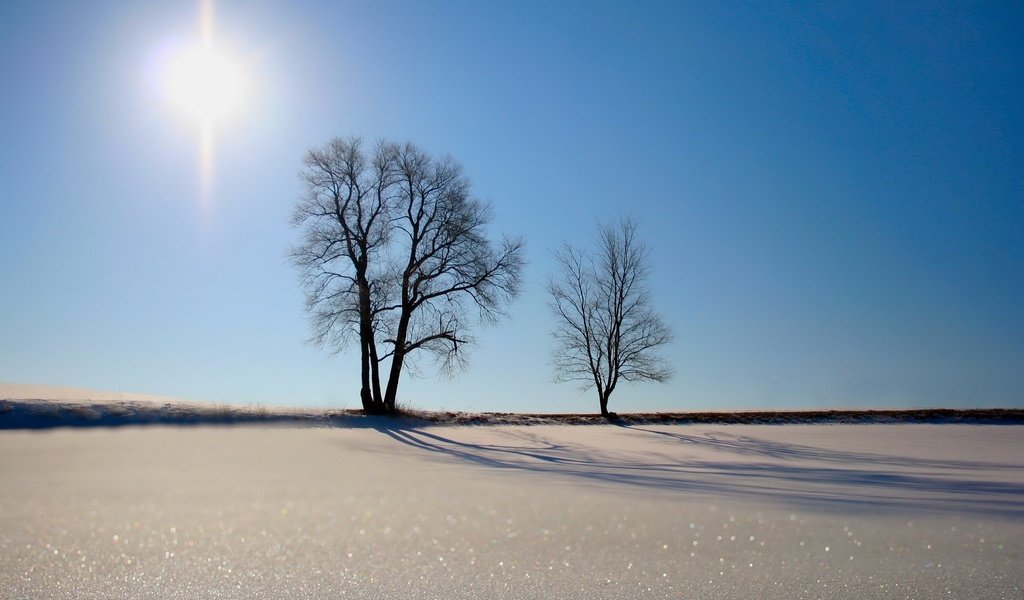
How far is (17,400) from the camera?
40.5ft

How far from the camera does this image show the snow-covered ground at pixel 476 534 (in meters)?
2.05

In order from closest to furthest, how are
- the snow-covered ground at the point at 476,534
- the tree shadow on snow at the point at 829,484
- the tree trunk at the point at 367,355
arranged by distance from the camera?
the snow-covered ground at the point at 476,534, the tree shadow on snow at the point at 829,484, the tree trunk at the point at 367,355

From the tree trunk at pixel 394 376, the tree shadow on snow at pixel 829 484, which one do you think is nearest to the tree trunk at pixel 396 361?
the tree trunk at pixel 394 376

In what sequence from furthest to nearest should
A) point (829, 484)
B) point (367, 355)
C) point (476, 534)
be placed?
1. point (367, 355)
2. point (829, 484)
3. point (476, 534)

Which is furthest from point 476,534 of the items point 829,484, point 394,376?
point 394,376

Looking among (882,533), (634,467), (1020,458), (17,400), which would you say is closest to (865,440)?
(1020,458)

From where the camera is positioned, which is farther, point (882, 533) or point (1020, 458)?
point (1020, 458)

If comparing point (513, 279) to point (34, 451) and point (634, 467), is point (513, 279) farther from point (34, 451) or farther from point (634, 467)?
point (34, 451)

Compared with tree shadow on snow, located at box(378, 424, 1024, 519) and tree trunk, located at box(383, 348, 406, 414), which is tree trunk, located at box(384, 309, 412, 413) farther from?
tree shadow on snow, located at box(378, 424, 1024, 519)

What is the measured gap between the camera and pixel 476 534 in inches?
105

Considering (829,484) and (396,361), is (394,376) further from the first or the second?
(829,484)

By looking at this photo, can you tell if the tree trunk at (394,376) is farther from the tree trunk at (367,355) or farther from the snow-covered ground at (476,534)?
the snow-covered ground at (476,534)

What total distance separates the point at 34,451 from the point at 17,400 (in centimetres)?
864

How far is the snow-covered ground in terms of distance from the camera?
205 centimetres
